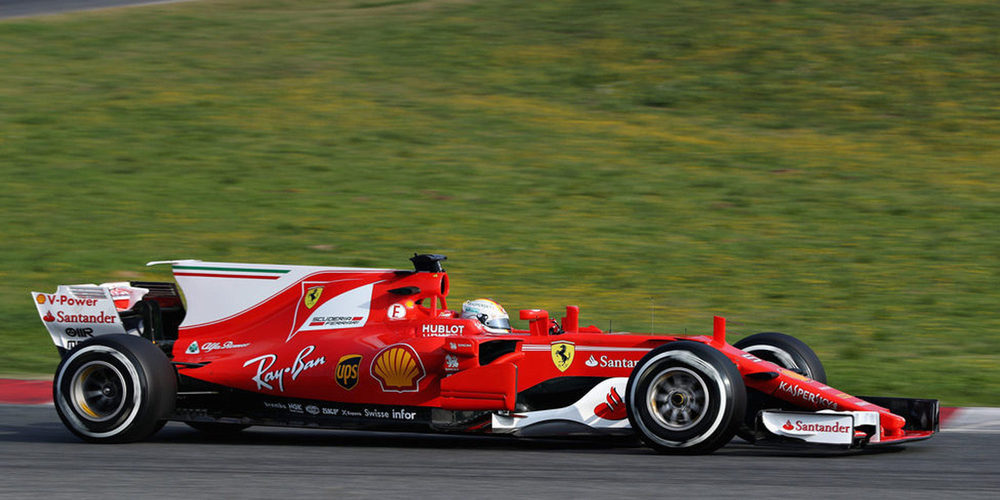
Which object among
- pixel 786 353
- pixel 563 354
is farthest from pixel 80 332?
pixel 786 353

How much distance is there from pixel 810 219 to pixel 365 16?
53.2 feet

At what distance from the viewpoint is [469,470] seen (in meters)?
7.12

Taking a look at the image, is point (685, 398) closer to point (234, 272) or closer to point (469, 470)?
point (469, 470)

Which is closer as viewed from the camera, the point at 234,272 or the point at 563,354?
the point at 563,354

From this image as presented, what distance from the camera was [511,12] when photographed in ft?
101

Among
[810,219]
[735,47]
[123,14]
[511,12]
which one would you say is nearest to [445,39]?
[511,12]

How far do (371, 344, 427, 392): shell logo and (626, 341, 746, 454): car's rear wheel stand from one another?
148 centimetres

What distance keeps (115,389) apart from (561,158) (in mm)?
14219

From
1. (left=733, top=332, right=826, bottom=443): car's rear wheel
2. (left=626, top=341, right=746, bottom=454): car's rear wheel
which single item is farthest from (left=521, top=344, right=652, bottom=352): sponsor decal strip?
(left=733, top=332, right=826, bottom=443): car's rear wheel

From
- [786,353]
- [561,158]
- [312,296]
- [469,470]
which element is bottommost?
[469,470]

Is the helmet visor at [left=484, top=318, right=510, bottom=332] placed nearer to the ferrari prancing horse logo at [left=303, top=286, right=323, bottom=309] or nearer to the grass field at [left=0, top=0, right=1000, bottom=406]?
the ferrari prancing horse logo at [left=303, top=286, right=323, bottom=309]

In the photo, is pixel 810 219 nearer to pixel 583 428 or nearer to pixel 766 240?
pixel 766 240

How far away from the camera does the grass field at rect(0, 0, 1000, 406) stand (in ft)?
51.1

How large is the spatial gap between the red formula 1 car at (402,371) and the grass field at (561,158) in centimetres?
390
